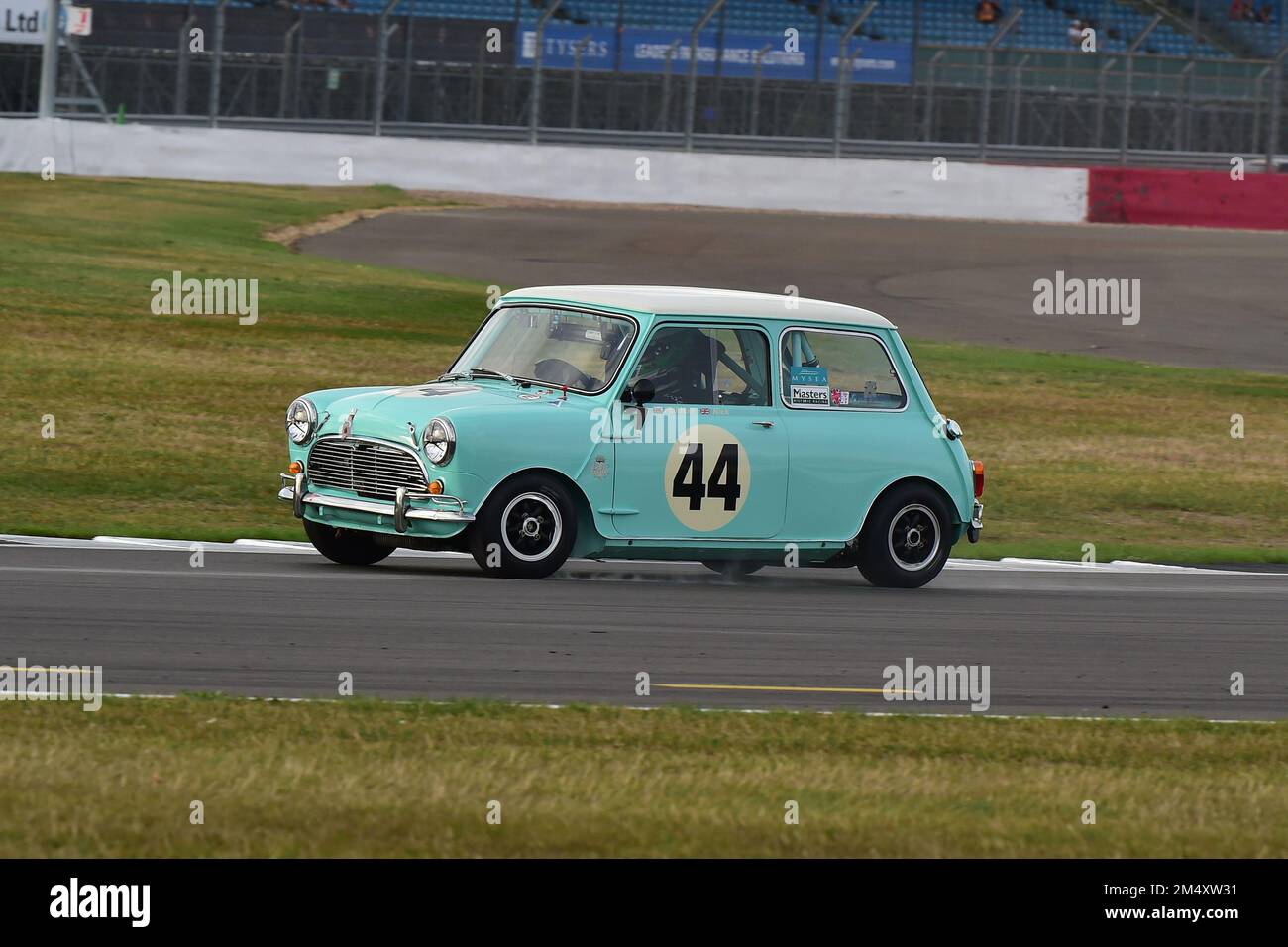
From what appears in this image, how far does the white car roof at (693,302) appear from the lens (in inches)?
450

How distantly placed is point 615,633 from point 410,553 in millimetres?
3537

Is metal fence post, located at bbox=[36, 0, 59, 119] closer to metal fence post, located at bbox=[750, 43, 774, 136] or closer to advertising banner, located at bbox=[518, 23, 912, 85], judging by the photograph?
advertising banner, located at bbox=[518, 23, 912, 85]

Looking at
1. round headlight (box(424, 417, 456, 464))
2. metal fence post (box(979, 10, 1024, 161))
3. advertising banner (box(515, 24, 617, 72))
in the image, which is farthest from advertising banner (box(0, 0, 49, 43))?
round headlight (box(424, 417, 456, 464))

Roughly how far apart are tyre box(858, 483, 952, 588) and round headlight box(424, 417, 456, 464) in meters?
2.64

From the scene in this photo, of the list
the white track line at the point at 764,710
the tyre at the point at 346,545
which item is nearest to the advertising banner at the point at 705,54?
the tyre at the point at 346,545

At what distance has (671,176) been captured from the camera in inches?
1519

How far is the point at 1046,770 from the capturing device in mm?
6719

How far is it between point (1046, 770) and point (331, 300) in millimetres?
19270

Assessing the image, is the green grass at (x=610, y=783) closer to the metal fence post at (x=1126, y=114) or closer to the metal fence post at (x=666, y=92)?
the metal fence post at (x=666, y=92)

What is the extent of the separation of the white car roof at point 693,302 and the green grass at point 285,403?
9.34ft

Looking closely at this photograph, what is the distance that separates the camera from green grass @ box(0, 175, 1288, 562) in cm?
1492

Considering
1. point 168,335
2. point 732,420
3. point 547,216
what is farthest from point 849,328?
point 547,216
